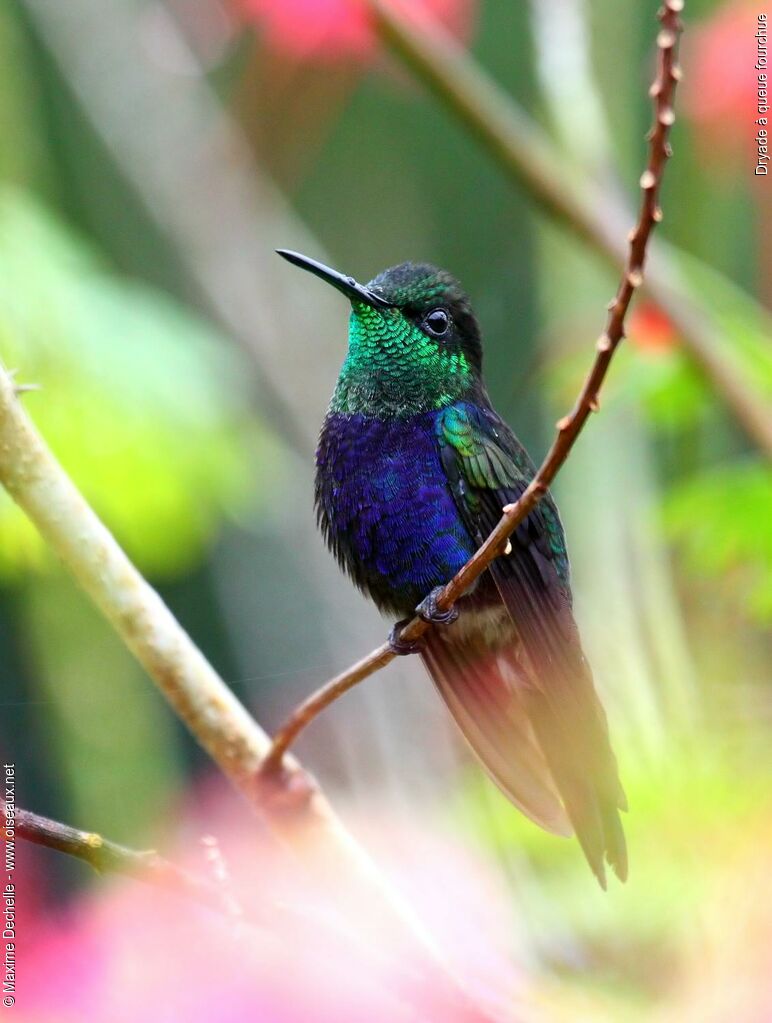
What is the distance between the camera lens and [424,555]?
4.96 ft

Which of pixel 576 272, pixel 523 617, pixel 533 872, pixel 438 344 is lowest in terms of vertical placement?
pixel 533 872

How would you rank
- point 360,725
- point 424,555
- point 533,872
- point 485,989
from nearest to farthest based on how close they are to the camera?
point 424,555 < point 485,989 < point 533,872 < point 360,725

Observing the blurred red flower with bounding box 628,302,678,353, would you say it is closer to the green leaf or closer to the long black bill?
the green leaf

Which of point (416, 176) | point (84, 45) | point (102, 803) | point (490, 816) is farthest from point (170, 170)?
point (490, 816)

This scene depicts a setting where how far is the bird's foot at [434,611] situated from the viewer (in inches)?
55.6

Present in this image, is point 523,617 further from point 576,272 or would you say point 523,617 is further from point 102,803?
point 576,272

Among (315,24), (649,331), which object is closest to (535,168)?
(649,331)

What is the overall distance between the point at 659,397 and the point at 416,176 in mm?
1905

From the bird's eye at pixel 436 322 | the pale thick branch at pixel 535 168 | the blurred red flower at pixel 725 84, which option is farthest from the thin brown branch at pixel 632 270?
the blurred red flower at pixel 725 84

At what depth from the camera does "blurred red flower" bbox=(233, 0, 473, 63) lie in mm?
3449

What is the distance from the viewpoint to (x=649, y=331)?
2.46 meters

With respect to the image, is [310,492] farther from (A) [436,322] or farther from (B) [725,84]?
(A) [436,322]

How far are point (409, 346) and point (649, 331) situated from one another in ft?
3.79

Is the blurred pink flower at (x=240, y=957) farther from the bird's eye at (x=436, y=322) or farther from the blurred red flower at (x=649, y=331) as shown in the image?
the blurred red flower at (x=649, y=331)
